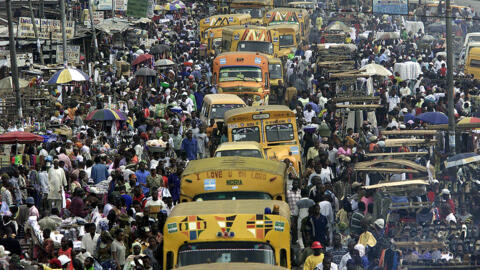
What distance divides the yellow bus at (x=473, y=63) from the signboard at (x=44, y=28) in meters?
15.8

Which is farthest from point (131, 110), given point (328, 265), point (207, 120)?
point (328, 265)

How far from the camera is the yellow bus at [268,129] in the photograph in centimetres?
2489

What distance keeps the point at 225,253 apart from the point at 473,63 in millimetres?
→ 29424

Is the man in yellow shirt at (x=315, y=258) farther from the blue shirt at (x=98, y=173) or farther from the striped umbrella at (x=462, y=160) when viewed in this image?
the blue shirt at (x=98, y=173)

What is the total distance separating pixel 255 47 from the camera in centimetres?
4206

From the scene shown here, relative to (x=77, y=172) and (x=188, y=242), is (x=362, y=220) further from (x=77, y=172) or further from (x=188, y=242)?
(x=77, y=172)

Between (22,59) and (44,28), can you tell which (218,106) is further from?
(44,28)

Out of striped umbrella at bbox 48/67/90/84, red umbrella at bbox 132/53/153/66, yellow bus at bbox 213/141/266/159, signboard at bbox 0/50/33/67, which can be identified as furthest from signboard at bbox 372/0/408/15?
yellow bus at bbox 213/141/266/159

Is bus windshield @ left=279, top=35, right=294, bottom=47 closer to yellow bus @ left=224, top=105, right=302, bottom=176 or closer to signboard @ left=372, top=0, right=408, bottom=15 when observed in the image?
signboard @ left=372, top=0, right=408, bottom=15

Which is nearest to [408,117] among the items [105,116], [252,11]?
[105,116]

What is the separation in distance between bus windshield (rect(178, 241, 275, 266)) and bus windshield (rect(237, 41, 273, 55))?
2810 cm

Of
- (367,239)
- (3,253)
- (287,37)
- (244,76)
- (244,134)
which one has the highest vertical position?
(287,37)

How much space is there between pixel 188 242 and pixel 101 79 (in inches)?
1142

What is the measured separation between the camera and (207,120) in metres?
30.8
